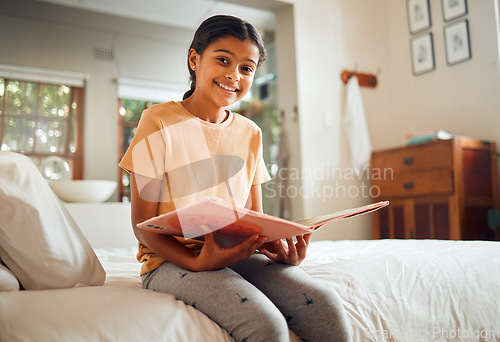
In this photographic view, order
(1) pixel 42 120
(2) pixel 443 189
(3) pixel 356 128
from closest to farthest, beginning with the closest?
1. (2) pixel 443 189
2. (3) pixel 356 128
3. (1) pixel 42 120

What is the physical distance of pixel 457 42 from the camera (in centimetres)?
308

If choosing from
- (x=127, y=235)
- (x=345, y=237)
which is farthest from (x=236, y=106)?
(x=127, y=235)

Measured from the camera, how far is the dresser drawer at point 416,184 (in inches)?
105

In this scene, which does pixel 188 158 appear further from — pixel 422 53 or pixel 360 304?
pixel 422 53

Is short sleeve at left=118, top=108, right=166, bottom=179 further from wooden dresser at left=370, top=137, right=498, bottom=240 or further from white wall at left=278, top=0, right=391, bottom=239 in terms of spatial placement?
white wall at left=278, top=0, right=391, bottom=239

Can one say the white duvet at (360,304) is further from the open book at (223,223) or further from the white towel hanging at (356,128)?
the white towel hanging at (356,128)

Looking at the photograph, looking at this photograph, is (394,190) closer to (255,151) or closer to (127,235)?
(127,235)

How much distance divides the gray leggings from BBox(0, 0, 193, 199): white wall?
3746mm

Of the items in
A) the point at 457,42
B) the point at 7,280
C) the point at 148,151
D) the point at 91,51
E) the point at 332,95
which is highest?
the point at 91,51

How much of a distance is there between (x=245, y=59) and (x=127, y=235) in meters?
1.85

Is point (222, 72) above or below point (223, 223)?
above

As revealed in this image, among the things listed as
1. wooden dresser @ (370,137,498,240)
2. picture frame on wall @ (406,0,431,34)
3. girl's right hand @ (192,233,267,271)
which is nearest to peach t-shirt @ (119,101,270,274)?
girl's right hand @ (192,233,267,271)

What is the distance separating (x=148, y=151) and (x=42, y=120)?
3.84 meters

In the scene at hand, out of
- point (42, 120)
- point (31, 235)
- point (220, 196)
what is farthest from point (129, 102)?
point (31, 235)
